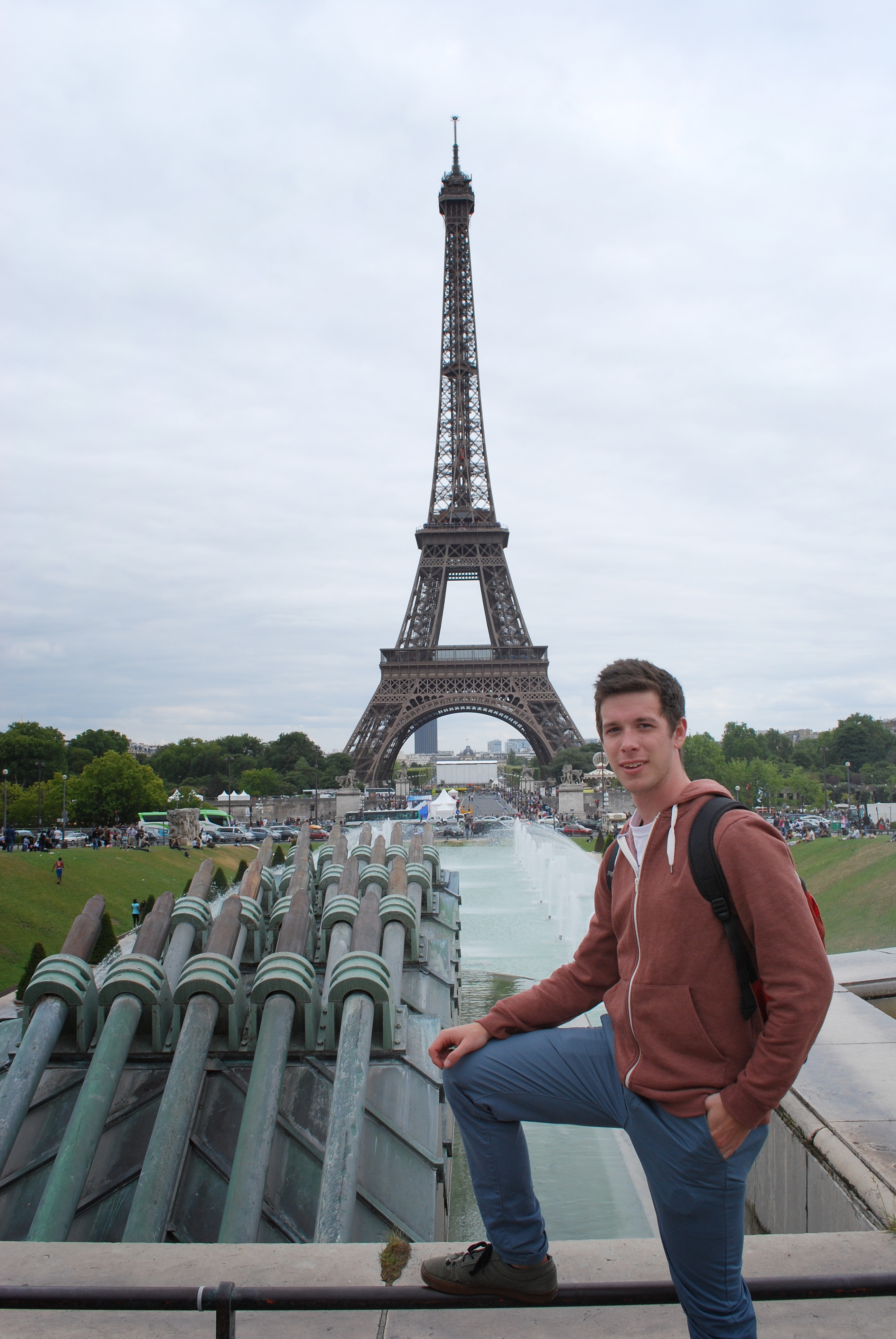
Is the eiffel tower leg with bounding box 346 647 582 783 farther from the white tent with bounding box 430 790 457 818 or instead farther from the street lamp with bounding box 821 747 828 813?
the street lamp with bounding box 821 747 828 813

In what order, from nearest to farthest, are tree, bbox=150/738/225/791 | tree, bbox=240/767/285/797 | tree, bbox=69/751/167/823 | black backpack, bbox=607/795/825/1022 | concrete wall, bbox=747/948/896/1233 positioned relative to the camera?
black backpack, bbox=607/795/825/1022 → concrete wall, bbox=747/948/896/1233 → tree, bbox=69/751/167/823 → tree, bbox=240/767/285/797 → tree, bbox=150/738/225/791

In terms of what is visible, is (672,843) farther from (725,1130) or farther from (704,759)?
(704,759)

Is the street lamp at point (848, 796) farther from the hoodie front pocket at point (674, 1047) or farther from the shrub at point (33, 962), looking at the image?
the hoodie front pocket at point (674, 1047)

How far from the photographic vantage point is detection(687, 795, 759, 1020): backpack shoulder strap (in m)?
2.35

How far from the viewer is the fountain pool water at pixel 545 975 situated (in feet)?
23.8

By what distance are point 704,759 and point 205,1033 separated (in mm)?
66230

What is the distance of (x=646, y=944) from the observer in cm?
251

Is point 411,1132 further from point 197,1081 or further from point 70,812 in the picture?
Result: point 70,812

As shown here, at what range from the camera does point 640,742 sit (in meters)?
2.71

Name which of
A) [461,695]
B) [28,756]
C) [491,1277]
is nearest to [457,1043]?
[491,1277]

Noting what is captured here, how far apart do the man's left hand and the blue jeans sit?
0.09 feet

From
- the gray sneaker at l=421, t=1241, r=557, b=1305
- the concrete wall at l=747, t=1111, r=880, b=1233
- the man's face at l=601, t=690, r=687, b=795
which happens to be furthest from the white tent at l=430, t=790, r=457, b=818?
the man's face at l=601, t=690, r=687, b=795

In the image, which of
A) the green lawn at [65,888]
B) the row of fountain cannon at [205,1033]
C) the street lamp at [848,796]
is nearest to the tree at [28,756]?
the green lawn at [65,888]

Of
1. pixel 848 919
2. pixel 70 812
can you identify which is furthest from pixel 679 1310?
pixel 70 812
